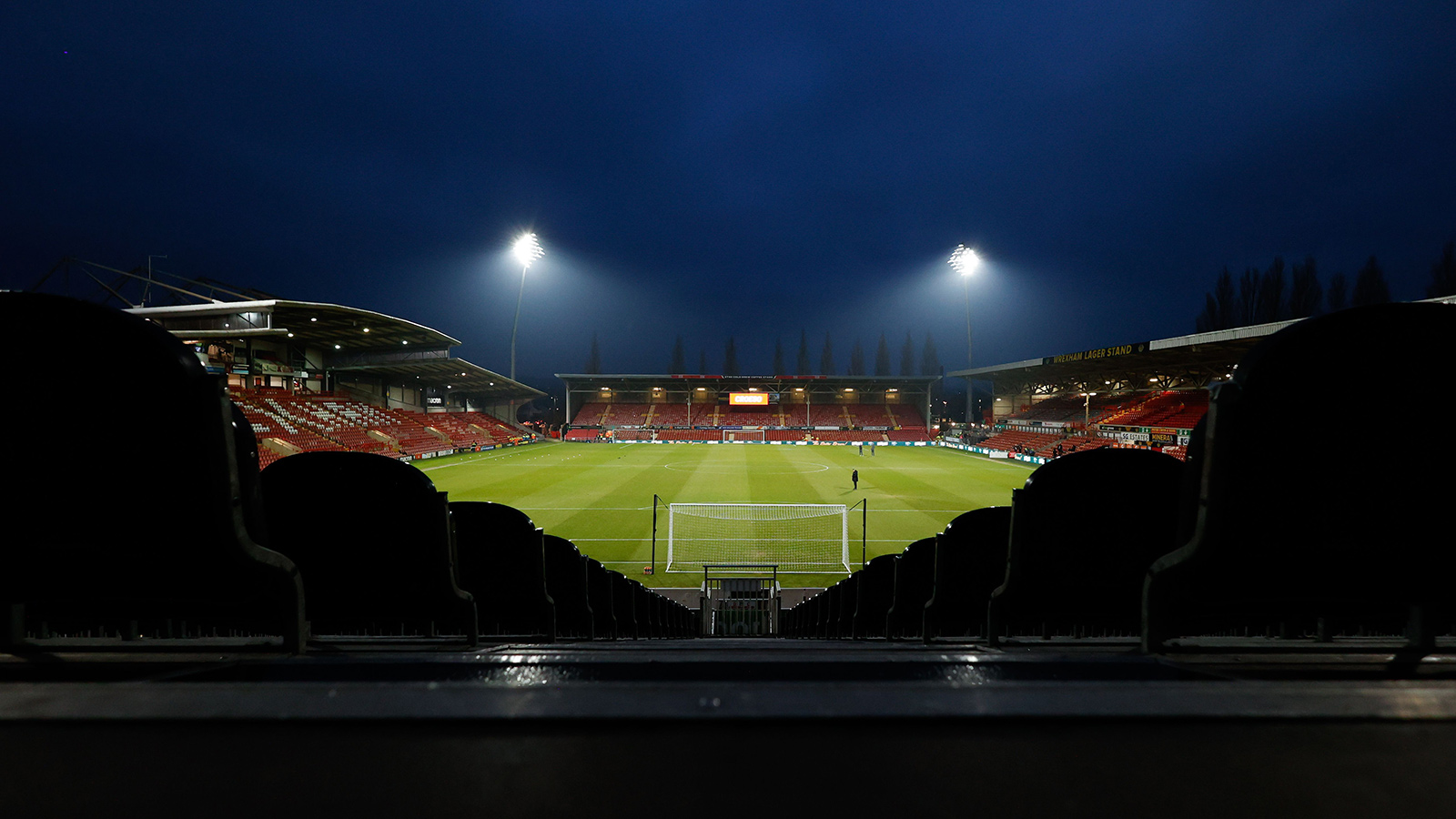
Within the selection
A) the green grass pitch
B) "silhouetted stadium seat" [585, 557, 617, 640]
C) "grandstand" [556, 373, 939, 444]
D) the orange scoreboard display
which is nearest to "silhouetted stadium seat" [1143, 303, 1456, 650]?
"silhouetted stadium seat" [585, 557, 617, 640]

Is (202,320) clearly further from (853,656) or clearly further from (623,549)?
(853,656)

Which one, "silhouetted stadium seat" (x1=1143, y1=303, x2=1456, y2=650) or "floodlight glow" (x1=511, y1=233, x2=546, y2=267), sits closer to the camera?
"silhouetted stadium seat" (x1=1143, y1=303, x2=1456, y2=650)

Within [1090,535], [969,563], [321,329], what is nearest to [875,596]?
[969,563]

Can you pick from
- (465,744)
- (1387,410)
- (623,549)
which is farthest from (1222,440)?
(623,549)

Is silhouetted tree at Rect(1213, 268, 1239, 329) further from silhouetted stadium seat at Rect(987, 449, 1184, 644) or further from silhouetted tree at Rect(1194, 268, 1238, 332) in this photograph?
silhouetted stadium seat at Rect(987, 449, 1184, 644)

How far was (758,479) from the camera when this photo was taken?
27.3 metres

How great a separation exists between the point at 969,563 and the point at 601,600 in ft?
11.1

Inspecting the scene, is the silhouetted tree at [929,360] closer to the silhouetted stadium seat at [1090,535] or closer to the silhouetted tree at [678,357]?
the silhouetted tree at [678,357]

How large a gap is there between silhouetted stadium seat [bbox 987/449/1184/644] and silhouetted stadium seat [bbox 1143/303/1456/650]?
0.76 metres

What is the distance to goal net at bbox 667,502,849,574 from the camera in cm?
1298

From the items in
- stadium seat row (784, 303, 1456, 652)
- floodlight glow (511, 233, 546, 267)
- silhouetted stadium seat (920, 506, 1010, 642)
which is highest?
floodlight glow (511, 233, 546, 267)

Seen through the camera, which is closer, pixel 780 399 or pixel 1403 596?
pixel 1403 596

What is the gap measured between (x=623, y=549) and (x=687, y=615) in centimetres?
557

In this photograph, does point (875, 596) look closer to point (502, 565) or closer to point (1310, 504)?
point (502, 565)
